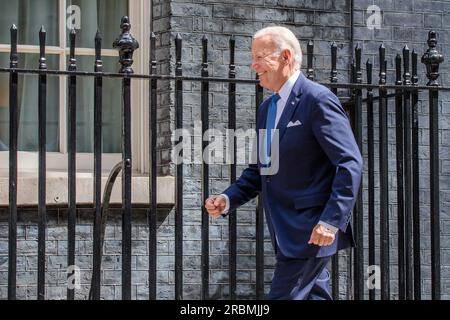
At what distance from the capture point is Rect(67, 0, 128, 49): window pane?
781cm

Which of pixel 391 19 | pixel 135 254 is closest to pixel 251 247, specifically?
pixel 135 254

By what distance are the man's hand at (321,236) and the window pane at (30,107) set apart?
328 centimetres

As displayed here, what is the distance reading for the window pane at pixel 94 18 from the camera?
7812mm

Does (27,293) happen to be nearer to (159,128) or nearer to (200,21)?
(159,128)

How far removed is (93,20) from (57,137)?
95 cm

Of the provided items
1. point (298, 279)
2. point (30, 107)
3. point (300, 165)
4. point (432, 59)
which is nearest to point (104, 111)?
point (30, 107)

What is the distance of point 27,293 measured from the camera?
7.27 meters

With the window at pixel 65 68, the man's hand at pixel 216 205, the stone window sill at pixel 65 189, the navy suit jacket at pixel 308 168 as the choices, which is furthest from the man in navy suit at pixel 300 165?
the window at pixel 65 68

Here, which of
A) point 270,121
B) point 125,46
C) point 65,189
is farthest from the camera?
point 65,189

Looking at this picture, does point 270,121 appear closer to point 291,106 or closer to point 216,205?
point 291,106

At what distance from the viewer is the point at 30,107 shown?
7703mm

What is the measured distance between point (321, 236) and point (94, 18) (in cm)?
368

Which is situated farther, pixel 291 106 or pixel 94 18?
pixel 94 18

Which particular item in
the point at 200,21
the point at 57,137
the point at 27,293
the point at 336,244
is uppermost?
the point at 200,21
